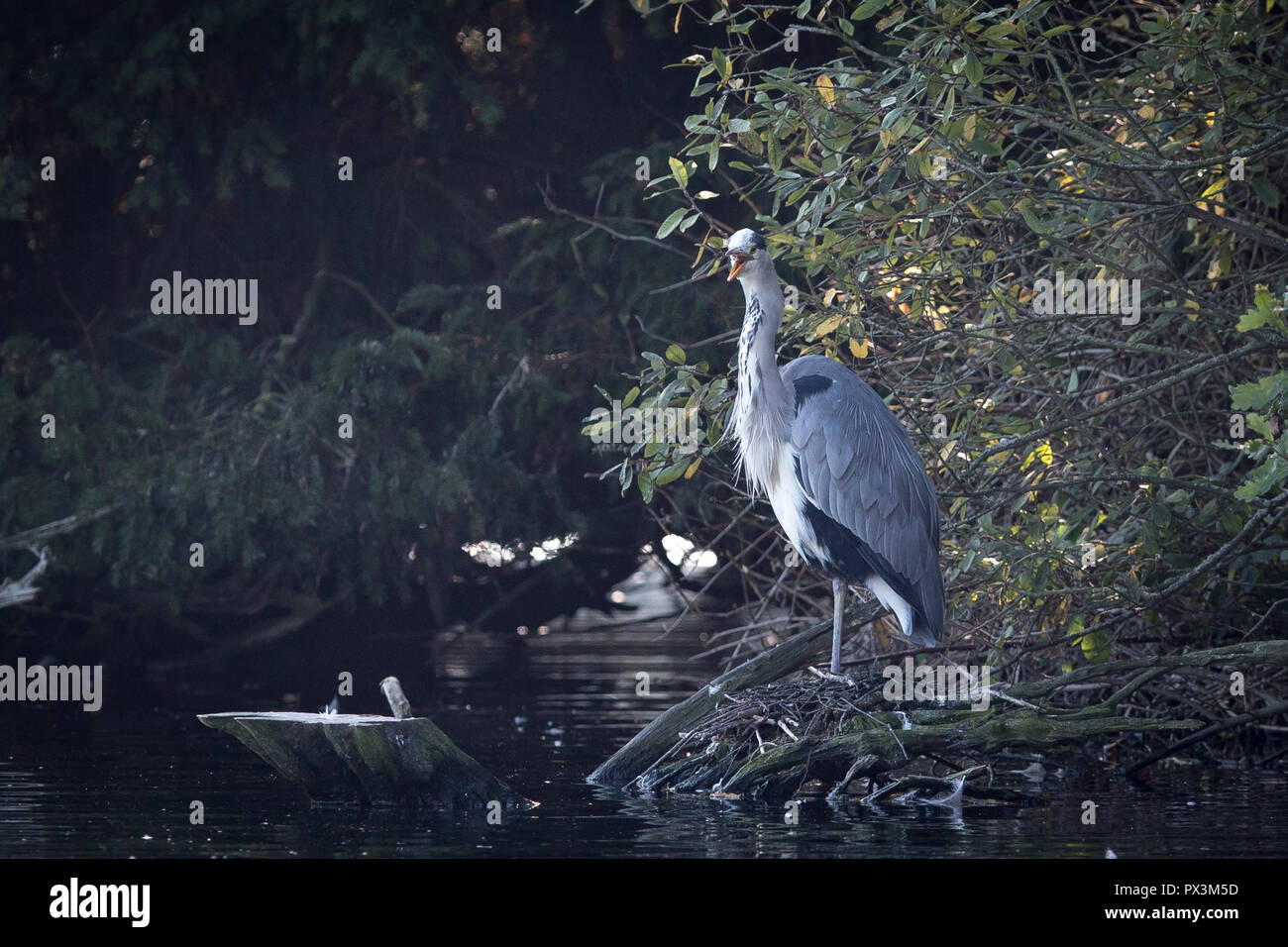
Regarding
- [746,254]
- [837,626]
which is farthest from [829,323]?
[837,626]

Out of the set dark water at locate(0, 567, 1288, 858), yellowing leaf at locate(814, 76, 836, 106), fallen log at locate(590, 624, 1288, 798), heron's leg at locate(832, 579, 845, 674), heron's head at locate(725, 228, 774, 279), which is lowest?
dark water at locate(0, 567, 1288, 858)

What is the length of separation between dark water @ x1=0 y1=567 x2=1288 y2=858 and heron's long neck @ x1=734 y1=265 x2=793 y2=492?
5.93 ft

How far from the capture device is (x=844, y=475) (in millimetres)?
8203

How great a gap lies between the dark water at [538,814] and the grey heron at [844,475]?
1125 millimetres

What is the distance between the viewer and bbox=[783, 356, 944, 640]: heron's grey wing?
8.15m

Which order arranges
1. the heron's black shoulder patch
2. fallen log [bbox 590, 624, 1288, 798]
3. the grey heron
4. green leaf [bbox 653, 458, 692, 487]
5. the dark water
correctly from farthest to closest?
1. the heron's black shoulder patch
2. the grey heron
3. green leaf [bbox 653, 458, 692, 487]
4. fallen log [bbox 590, 624, 1288, 798]
5. the dark water

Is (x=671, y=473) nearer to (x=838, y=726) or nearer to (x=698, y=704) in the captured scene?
(x=698, y=704)

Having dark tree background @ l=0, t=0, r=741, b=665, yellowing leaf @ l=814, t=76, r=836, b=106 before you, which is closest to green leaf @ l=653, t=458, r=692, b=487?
yellowing leaf @ l=814, t=76, r=836, b=106

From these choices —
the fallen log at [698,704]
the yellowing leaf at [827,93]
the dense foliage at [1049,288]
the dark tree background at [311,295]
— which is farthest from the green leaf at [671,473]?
the dark tree background at [311,295]

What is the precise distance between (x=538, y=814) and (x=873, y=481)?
236 cm

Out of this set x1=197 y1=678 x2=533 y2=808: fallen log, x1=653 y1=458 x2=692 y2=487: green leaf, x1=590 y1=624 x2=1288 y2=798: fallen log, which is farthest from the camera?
x1=653 y1=458 x2=692 y2=487: green leaf

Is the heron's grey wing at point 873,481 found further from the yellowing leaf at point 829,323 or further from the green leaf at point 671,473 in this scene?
the green leaf at point 671,473

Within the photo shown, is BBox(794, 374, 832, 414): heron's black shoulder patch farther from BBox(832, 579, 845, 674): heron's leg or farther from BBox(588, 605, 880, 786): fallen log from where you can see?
BBox(588, 605, 880, 786): fallen log
